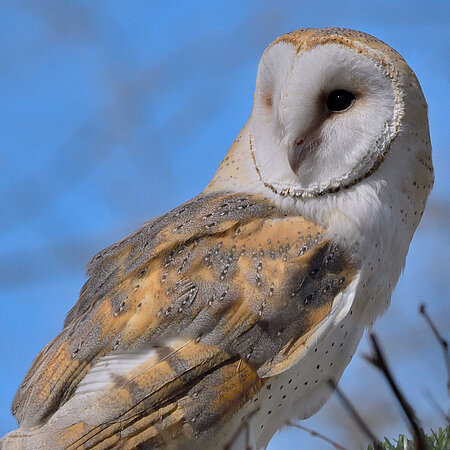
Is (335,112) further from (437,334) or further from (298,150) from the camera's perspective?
(437,334)

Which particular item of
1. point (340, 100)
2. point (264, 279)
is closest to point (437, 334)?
point (264, 279)

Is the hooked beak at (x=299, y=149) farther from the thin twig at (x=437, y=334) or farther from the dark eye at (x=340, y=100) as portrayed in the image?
the thin twig at (x=437, y=334)

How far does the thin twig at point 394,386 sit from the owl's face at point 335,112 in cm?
155

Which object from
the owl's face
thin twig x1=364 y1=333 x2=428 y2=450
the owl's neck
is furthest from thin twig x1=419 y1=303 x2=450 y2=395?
the owl's face

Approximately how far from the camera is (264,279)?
223cm

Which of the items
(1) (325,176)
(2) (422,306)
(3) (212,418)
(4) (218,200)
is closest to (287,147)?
(1) (325,176)

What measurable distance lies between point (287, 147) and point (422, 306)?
132 centimetres

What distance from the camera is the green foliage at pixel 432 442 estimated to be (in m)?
2.08

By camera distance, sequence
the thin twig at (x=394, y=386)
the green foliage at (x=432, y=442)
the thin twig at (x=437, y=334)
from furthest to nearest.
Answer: the green foliage at (x=432, y=442)
the thin twig at (x=437, y=334)
the thin twig at (x=394, y=386)

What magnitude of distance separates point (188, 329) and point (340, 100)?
0.92 m

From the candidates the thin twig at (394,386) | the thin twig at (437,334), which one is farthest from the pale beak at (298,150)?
the thin twig at (394,386)

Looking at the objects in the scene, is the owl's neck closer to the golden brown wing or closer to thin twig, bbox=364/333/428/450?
the golden brown wing

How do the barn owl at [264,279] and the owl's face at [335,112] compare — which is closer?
the barn owl at [264,279]

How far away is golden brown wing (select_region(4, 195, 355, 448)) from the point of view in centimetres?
211
